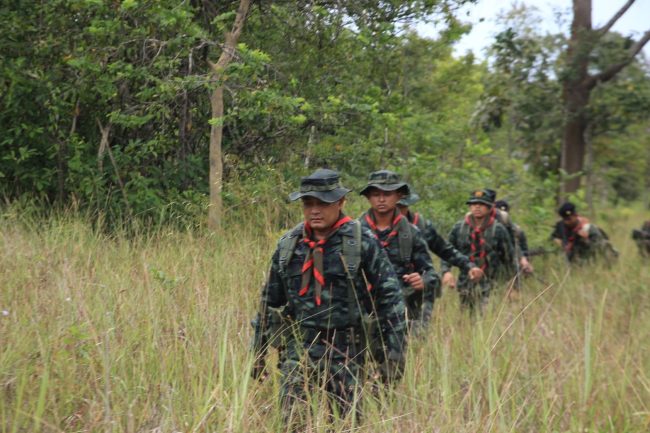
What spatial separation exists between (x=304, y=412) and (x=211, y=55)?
6.19 m

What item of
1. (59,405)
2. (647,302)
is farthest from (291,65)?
(59,405)

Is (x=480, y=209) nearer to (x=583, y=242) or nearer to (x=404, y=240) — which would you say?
(x=404, y=240)

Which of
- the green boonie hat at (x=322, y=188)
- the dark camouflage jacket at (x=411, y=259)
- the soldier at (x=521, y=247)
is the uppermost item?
the green boonie hat at (x=322, y=188)

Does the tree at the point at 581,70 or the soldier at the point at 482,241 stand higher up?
the tree at the point at 581,70

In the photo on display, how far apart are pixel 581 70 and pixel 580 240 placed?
18.1ft

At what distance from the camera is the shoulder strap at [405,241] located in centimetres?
606

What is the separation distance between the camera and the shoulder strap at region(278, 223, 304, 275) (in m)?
4.17

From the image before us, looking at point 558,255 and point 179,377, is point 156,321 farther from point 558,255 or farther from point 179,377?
point 558,255

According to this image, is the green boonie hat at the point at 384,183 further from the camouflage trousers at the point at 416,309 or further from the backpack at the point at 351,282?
the backpack at the point at 351,282

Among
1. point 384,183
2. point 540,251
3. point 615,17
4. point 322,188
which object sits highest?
point 615,17

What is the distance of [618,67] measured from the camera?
15.4m

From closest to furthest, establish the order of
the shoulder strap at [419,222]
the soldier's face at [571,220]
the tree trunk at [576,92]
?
the shoulder strap at [419,222]
the soldier's face at [571,220]
the tree trunk at [576,92]

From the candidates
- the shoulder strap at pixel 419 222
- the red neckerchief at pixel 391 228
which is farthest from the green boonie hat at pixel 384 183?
the shoulder strap at pixel 419 222

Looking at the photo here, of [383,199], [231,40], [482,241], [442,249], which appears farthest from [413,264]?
[231,40]
